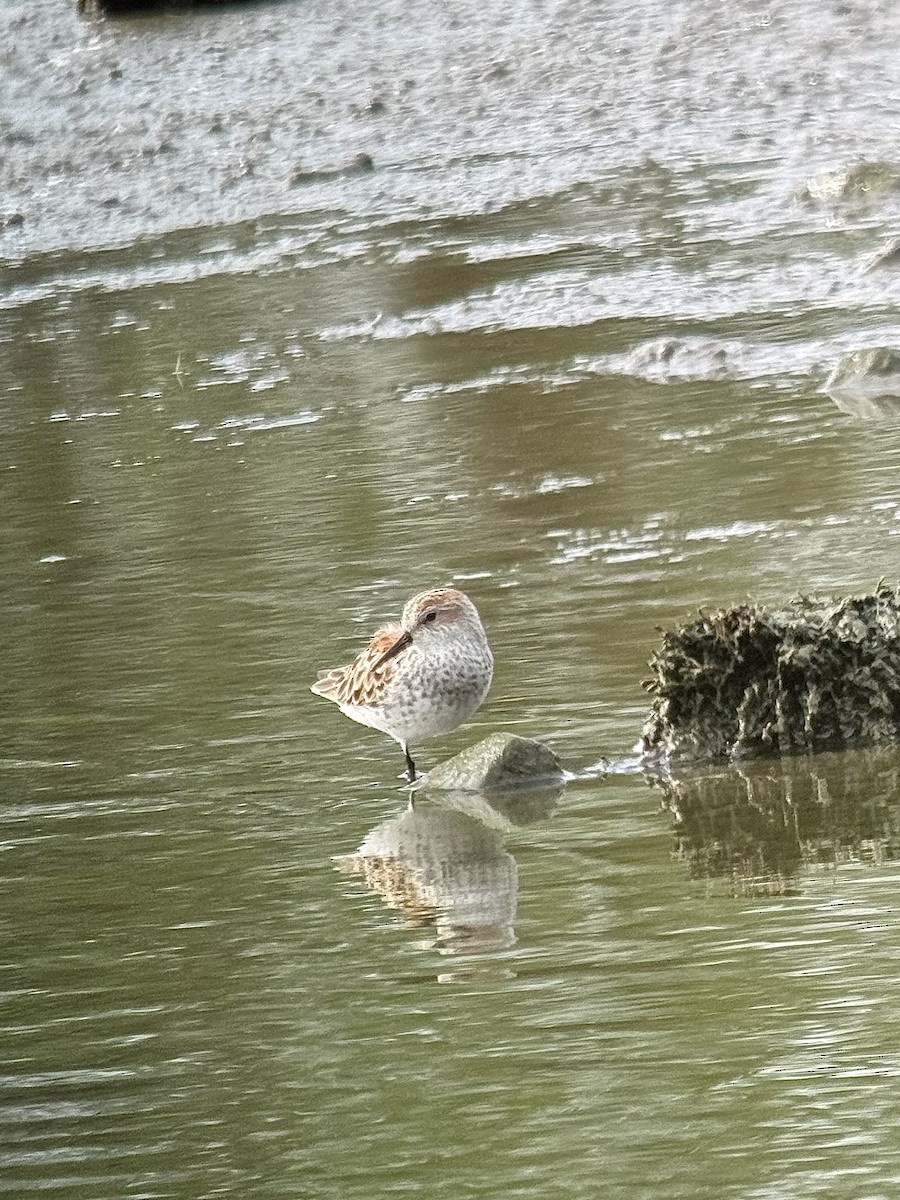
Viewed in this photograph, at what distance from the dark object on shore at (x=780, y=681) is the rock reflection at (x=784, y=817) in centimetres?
7

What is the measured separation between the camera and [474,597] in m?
7.33

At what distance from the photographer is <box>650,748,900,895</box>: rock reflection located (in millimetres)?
4770

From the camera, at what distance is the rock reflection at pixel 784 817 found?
477cm

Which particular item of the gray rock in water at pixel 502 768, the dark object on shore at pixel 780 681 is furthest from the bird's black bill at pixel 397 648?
the dark object on shore at pixel 780 681

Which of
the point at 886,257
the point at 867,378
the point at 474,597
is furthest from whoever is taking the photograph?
the point at 886,257

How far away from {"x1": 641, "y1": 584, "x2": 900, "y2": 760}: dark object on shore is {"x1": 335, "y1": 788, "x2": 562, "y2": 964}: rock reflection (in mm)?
353

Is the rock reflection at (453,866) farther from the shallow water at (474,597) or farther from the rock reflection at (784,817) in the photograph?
A: the rock reflection at (784,817)

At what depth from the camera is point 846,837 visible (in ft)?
16.0

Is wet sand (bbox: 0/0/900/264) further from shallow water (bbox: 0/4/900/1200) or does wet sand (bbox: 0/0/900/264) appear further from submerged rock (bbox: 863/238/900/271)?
submerged rock (bbox: 863/238/900/271)

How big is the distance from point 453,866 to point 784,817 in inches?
25.9

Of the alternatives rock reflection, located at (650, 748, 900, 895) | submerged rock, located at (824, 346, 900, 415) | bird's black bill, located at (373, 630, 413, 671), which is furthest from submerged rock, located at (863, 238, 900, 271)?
rock reflection, located at (650, 748, 900, 895)

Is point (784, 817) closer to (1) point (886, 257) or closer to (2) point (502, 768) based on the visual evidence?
(2) point (502, 768)

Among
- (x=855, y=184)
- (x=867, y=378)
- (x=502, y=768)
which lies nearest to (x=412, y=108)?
(x=855, y=184)

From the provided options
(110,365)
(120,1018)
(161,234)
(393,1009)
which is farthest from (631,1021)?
(161,234)
